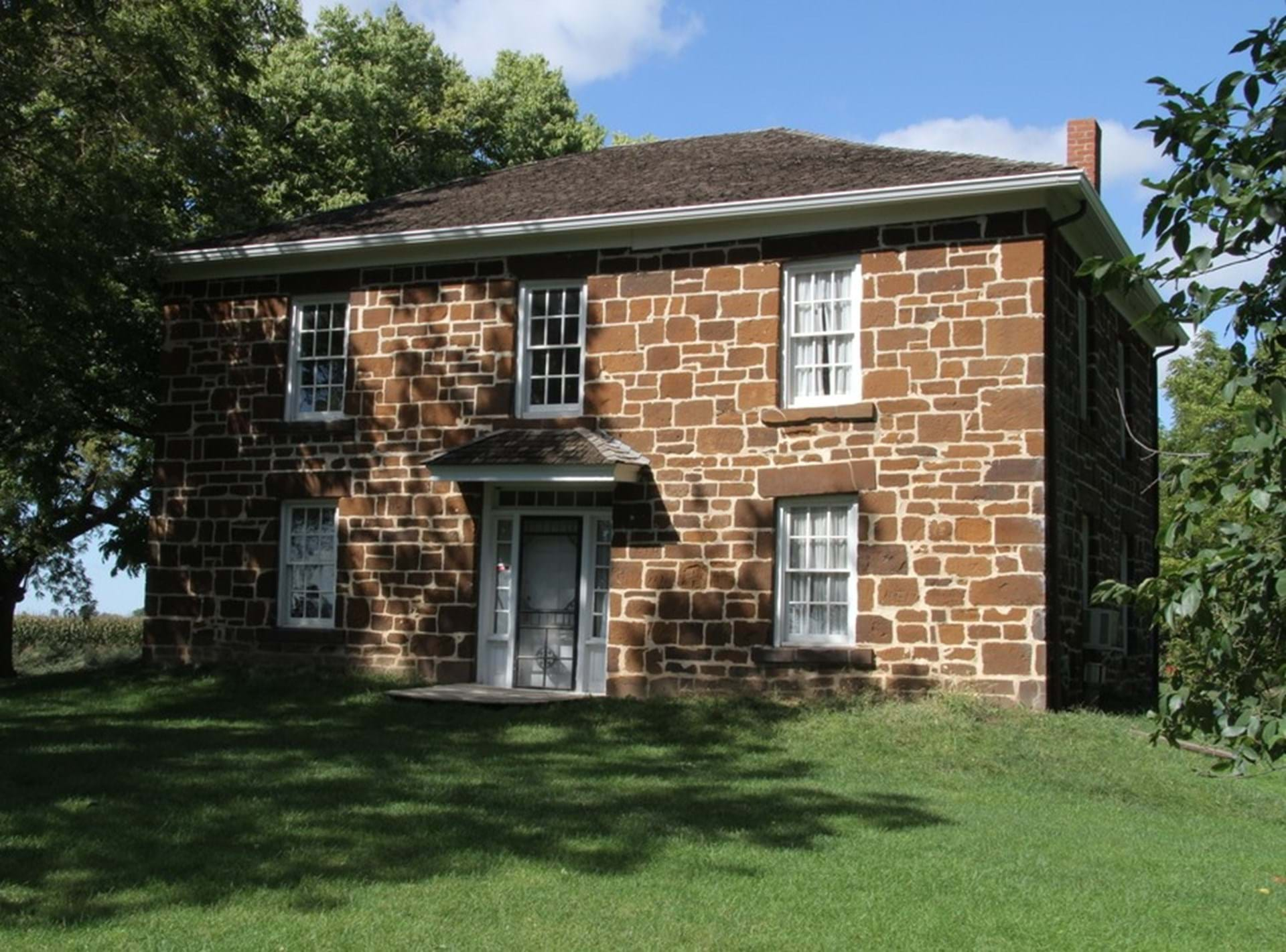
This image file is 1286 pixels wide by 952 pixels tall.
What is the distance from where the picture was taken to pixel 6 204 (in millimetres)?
15109

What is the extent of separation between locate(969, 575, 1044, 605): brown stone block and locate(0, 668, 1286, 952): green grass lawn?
44.0 inches

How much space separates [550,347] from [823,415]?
3.56m

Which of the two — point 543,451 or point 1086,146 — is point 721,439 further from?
point 1086,146

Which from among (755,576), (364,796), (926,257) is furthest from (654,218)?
(364,796)

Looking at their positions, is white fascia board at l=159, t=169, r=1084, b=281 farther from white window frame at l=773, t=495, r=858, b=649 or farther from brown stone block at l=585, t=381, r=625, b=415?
white window frame at l=773, t=495, r=858, b=649

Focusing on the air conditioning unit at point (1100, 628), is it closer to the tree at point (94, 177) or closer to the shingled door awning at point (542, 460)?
the shingled door awning at point (542, 460)

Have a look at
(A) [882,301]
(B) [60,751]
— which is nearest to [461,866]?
(B) [60,751]

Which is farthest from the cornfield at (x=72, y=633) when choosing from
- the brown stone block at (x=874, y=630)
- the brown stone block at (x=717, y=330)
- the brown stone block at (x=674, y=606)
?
the brown stone block at (x=874, y=630)

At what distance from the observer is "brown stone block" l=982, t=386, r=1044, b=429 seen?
15086mm

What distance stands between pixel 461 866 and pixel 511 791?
2.46m

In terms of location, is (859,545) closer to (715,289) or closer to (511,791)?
(715,289)

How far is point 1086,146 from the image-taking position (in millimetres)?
18875

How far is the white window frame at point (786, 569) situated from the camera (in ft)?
51.7

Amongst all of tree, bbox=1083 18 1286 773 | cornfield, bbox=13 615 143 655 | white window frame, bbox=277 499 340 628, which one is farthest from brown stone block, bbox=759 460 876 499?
cornfield, bbox=13 615 143 655
